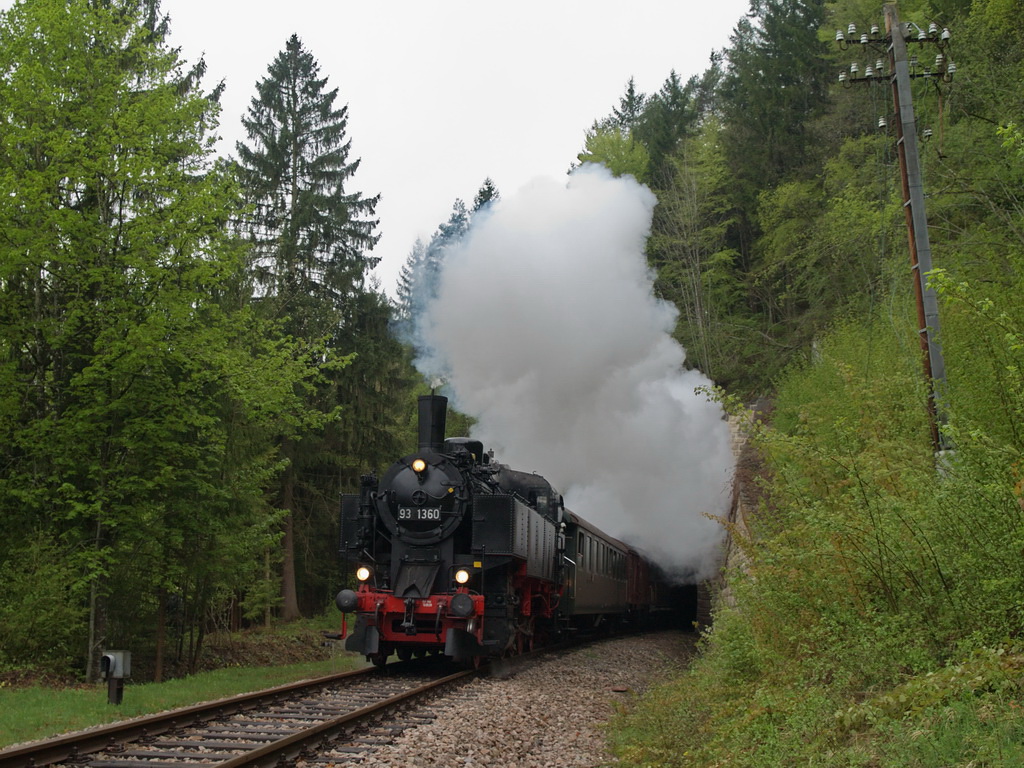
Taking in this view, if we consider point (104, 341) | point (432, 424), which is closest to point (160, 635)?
point (104, 341)

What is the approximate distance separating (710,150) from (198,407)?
→ 2479 centimetres

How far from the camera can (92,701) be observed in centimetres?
932

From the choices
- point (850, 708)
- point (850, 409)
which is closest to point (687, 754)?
point (850, 708)

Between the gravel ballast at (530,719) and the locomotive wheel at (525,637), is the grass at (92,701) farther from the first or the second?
the locomotive wheel at (525,637)

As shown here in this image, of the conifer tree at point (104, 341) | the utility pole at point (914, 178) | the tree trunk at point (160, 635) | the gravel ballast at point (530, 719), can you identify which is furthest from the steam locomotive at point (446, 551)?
the utility pole at point (914, 178)

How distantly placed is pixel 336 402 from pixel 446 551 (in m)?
12.6

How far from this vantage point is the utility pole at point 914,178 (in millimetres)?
Result: 9562

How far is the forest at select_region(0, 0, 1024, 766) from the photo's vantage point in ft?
20.0

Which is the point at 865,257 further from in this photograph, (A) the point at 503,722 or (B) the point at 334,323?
(A) the point at 503,722

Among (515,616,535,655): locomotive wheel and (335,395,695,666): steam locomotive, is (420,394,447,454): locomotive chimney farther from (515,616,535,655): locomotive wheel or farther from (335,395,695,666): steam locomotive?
(515,616,535,655): locomotive wheel

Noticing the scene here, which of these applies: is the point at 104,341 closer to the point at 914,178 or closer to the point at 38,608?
the point at 38,608

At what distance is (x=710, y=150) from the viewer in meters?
33.2

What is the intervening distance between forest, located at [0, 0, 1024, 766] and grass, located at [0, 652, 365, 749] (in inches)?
69.9

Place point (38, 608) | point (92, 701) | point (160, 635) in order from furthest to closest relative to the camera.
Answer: point (160, 635) < point (38, 608) < point (92, 701)
